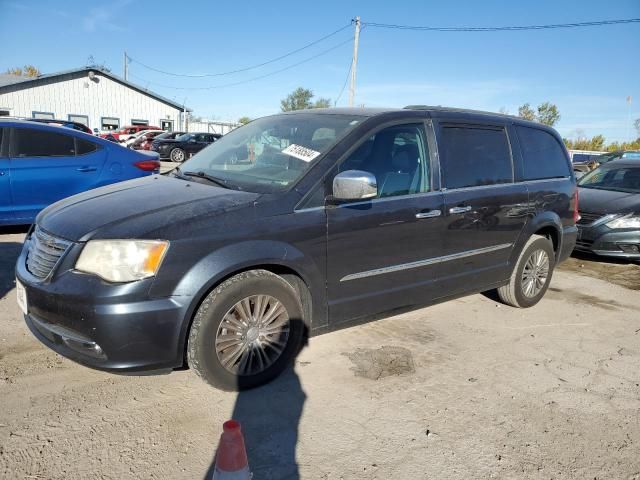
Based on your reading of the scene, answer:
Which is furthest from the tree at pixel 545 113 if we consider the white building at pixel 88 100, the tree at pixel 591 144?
the white building at pixel 88 100

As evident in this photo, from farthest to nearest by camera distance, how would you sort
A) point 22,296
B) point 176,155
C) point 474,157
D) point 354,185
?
1. point 176,155
2. point 474,157
3. point 354,185
4. point 22,296

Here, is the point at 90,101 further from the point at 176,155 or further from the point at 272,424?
the point at 272,424

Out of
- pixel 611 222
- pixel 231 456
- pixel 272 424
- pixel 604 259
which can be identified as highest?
pixel 611 222

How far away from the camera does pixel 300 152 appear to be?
3.53 m

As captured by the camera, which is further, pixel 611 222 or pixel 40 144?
pixel 611 222

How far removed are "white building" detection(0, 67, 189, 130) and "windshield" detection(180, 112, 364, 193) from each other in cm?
3038

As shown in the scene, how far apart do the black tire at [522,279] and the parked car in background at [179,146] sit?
18.6 meters

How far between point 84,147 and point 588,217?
23.7 ft

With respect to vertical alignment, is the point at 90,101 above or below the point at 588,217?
above

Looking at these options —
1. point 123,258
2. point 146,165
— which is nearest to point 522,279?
point 123,258

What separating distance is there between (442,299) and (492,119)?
5.78 feet

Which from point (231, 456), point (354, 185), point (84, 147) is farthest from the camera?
point (84, 147)

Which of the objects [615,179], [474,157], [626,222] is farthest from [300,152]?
[615,179]

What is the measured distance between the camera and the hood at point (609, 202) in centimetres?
705
